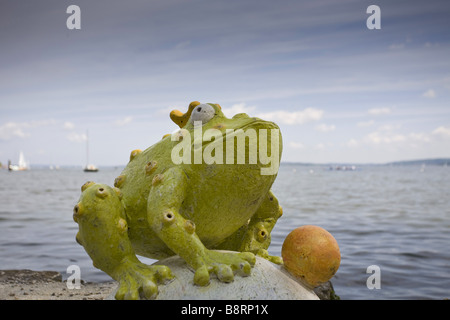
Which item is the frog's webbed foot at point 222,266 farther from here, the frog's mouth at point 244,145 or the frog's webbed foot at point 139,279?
the frog's mouth at point 244,145

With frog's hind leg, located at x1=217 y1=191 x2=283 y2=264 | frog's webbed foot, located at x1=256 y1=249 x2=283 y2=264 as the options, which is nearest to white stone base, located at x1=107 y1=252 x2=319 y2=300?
frog's webbed foot, located at x1=256 y1=249 x2=283 y2=264

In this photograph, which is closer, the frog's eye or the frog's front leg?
the frog's front leg

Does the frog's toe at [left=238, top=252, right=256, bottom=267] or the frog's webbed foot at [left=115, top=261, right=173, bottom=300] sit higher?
the frog's toe at [left=238, top=252, right=256, bottom=267]

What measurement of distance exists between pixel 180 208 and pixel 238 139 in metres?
0.64

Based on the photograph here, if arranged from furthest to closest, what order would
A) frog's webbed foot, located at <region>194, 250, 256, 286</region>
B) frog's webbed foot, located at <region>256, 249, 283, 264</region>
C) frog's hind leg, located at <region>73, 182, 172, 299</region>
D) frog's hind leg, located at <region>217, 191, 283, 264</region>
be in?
frog's hind leg, located at <region>217, 191, 283, 264</region>
frog's webbed foot, located at <region>256, 249, 283, 264</region>
frog's hind leg, located at <region>73, 182, 172, 299</region>
frog's webbed foot, located at <region>194, 250, 256, 286</region>

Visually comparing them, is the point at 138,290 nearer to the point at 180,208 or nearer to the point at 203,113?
the point at 180,208

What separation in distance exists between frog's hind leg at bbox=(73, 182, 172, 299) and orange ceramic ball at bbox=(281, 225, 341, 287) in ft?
3.06

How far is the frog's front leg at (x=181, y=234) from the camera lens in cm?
294

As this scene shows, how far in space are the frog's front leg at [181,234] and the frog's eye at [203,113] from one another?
18.7 inches

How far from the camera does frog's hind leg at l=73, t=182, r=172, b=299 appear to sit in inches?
119

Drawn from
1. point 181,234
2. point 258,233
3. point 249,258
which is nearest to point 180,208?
point 181,234

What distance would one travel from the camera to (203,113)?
131 inches

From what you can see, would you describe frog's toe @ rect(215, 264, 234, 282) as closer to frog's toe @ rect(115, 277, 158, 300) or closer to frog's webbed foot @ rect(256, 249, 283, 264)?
frog's toe @ rect(115, 277, 158, 300)
